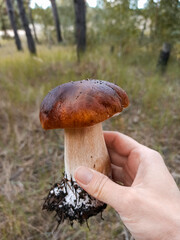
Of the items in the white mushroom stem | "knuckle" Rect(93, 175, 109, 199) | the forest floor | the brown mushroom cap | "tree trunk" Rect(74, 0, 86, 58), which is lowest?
the forest floor

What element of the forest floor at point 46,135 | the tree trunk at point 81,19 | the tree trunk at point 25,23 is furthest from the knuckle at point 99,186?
the tree trunk at point 25,23

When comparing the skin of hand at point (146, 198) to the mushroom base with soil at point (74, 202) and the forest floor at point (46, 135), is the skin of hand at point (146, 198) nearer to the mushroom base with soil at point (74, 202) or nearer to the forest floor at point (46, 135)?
the mushroom base with soil at point (74, 202)

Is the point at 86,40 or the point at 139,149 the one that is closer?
the point at 139,149

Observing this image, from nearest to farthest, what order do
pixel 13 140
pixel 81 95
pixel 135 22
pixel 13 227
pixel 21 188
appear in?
pixel 81 95
pixel 13 227
pixel 21 188
pixel 13 140
pixel 135 22

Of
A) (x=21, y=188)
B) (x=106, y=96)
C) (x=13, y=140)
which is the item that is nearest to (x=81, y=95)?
(x=106, y=96)

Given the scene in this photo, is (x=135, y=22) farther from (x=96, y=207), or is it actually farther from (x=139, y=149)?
(x=96, y=207)

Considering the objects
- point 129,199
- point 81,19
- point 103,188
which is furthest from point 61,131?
point 81,19

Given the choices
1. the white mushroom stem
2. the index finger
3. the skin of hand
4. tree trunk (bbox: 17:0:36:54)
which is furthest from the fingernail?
tree trunk (bbox: 17:0:36:54)

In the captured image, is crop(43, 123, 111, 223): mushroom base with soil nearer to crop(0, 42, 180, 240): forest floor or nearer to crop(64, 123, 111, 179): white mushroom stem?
crop(64, 123, 111, 179): white mushroom stem
